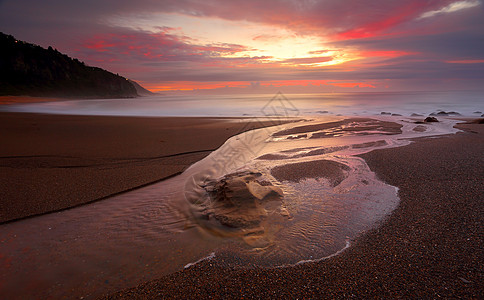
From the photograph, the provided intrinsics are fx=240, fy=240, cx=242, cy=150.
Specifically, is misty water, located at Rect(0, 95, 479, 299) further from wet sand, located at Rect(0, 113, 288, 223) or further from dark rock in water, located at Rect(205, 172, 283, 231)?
wet sand, located at Rect(0, 113, 288, 223)

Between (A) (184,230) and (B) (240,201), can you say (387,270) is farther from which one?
(A) (184,230)

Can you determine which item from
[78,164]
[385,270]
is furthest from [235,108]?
[385,270]

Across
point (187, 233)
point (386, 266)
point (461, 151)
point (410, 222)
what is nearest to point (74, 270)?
point (187, 233)

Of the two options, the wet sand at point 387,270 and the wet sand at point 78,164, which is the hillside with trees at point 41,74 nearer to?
the wet sand at point 78,164

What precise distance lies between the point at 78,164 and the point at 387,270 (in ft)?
21.4

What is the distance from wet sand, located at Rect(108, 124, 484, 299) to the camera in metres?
2.11

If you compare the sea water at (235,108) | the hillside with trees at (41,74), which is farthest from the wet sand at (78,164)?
the hillside with trees at (41,74)

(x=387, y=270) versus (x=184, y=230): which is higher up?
(x=387, y=270)

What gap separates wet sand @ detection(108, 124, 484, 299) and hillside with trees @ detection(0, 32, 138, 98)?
229 feet

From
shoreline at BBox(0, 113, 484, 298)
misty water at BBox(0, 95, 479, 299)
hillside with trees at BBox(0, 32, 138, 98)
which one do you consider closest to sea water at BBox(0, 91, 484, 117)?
misty water at BBox(0, 95, 479, 299)

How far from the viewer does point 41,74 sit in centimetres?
6950

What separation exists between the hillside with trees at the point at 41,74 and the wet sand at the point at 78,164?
6156cm

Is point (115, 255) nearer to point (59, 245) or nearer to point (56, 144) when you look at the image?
point (59, 245)

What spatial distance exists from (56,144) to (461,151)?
12.4 meters
